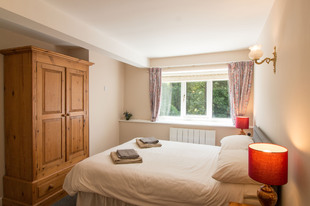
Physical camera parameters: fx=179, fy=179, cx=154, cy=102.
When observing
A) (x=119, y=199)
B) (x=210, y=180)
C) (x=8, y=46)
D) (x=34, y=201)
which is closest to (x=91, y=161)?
(x=119, y=199)

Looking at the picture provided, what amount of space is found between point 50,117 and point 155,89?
8.06 ft

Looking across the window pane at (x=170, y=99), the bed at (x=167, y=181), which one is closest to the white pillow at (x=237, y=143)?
the bed at (x=167, y=181)

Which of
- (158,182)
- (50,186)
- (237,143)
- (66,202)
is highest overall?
(237,143)

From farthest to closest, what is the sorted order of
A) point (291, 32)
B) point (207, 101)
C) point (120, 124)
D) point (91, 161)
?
1. point (120, 124)
2. point (207, 101)
3. point (91, 161)
4. point (291, 32)

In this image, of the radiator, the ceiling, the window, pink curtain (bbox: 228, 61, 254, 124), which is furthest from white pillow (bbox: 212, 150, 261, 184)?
the window

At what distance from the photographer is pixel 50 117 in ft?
8.57

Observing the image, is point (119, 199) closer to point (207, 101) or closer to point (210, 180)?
point (210, 180)

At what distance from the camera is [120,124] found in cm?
468

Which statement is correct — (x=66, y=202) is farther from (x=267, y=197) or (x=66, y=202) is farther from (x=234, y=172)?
(x=267, y=197)

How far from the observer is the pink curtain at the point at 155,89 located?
443cm

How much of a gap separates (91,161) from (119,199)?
609 millimetres

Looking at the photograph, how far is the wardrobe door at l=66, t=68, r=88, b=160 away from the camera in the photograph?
2.95 meters

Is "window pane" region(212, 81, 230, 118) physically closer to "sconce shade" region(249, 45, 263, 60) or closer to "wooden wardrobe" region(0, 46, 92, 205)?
"sconce shade" region(249, 45, 263, 60)

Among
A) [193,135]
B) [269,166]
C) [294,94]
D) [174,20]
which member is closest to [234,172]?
[269,166]
